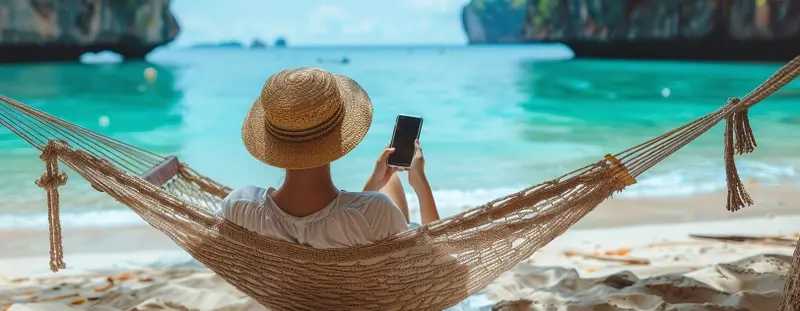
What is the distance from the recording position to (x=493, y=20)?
48.6 meters

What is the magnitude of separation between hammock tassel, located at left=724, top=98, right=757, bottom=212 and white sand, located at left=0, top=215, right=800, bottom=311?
0.29m

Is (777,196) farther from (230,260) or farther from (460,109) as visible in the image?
(460,109)

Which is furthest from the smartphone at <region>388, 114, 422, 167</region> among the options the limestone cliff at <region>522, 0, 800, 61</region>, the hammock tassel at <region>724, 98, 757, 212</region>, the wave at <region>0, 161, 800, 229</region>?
the limestone cliff at <region>522, 0, 800, 61</region>

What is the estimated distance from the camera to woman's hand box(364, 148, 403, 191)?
1.58 metres

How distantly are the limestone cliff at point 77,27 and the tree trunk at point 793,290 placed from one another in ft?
58.3

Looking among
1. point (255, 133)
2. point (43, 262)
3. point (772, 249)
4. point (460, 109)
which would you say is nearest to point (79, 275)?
point (43, 262)

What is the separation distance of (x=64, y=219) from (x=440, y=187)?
1.82 metres

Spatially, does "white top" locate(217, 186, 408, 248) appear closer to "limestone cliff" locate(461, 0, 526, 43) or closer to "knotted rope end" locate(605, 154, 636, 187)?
"knotted rope end" locate(605, 154, 636, 187)

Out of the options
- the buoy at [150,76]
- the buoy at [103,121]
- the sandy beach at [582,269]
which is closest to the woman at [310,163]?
the sandy beach at [582,269]

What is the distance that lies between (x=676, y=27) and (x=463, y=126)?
12759 millimetres

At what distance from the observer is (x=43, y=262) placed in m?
2.41

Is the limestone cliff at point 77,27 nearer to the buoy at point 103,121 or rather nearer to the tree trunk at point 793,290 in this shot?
the buoy at point 103,121

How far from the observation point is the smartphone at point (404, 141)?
158 cm

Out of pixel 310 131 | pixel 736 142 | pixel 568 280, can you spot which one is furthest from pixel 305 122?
pixel 568 280
